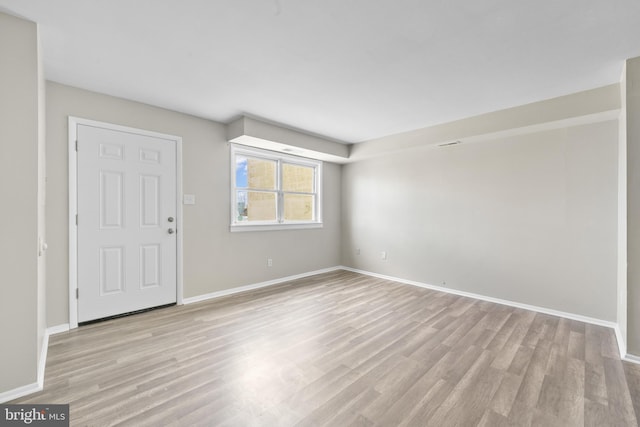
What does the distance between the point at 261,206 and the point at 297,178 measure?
37.3 inches

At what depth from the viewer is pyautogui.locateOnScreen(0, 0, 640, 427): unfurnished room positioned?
171cm

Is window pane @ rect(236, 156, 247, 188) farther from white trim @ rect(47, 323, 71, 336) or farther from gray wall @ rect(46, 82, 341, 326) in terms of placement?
white trim @ rect(47, 323, 71, 336)

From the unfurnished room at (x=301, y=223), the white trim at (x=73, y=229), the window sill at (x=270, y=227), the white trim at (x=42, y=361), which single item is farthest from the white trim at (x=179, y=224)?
the white trim at (x=42, y=361)

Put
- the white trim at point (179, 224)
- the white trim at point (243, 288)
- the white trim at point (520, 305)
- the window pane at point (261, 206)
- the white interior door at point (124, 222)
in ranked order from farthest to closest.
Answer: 1. the window pane at point (261, 206)
2. the white trim at point (243, 288)
3. the white trim at point (179, 224)
4. the white trim at point (520, 305)
5. the white interior door at point (124, 222)

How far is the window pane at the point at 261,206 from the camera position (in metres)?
4.27

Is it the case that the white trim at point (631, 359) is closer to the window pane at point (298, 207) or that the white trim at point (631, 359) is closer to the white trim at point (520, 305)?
the white trim at point (520, 305)

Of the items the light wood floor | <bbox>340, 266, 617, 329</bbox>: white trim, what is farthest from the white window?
<bbox>340, 266, 617, 329</bbox>: white trim

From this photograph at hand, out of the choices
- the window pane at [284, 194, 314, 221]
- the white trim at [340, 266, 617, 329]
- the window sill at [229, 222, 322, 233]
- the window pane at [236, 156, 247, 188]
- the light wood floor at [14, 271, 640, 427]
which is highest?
the window pane at [236, 156, 247, 188]

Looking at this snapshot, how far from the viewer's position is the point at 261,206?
4.43 m

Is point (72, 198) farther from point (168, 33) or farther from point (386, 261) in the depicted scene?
point (386, 261)

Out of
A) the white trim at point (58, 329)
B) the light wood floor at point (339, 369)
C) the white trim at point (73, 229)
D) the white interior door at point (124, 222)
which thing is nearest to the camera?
the light wood floor at point (339, 369)

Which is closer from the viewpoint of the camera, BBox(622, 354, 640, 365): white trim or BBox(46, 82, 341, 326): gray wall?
BBox(622, 354, 640, 365): white trim

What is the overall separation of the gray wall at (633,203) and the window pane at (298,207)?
13.4ft

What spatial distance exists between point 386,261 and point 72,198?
4412 mm
